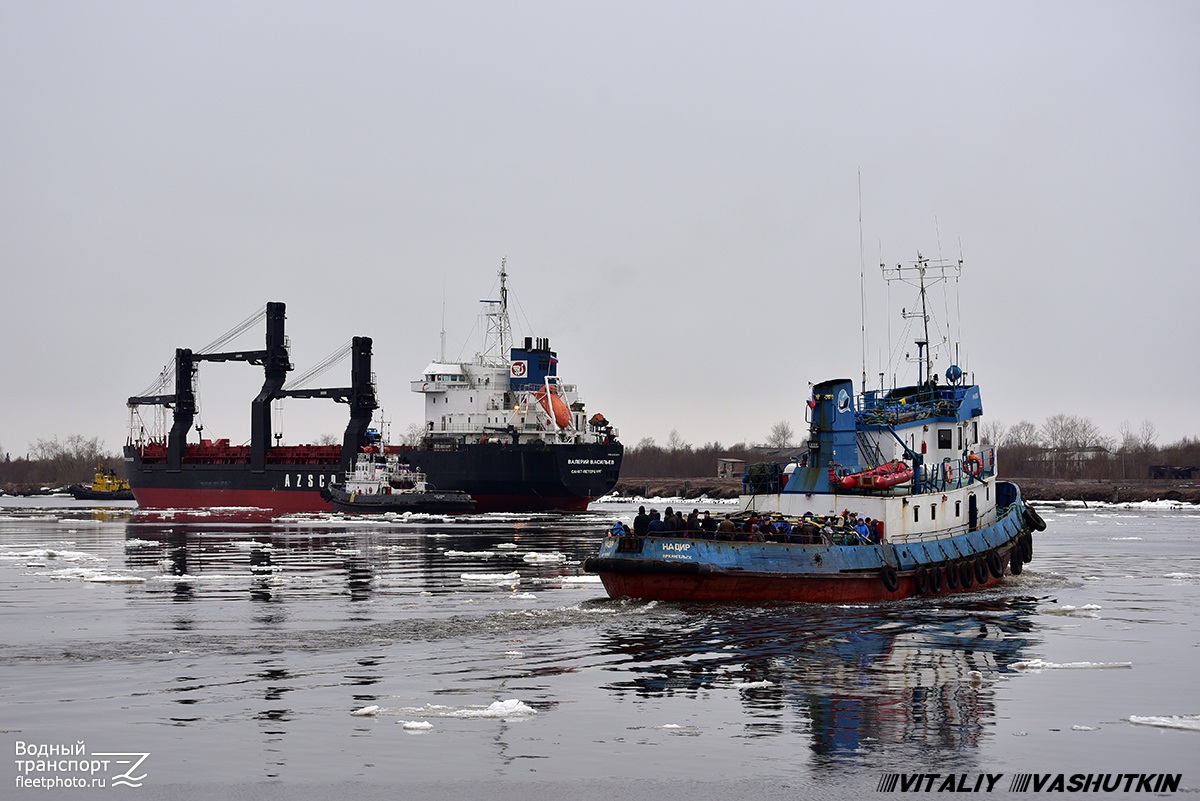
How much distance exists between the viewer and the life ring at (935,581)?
106 feet

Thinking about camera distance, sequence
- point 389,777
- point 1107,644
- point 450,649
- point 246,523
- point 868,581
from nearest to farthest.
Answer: point 389,777 → point 450,649 → point 1107,644 → point 868,581 → point 246,523

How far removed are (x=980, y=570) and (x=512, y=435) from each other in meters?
56.2

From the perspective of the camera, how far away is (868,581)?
30.2 meters

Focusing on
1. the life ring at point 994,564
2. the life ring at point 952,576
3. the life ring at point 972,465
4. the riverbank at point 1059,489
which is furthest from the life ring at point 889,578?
the riverbank at point 1059,489

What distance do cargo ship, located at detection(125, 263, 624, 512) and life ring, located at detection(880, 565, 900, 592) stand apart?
180 ft

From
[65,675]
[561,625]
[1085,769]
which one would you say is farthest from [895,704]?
[65,675]

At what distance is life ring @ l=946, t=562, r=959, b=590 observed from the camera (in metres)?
33.2

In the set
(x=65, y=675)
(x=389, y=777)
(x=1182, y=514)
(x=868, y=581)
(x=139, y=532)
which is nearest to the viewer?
(x=389, y=777)

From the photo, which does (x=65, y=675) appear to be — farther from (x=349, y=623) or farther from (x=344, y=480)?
(x=344, y=480)

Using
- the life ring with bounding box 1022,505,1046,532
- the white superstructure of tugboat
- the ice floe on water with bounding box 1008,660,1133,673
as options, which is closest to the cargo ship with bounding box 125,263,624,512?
the white superstructure of tugboat

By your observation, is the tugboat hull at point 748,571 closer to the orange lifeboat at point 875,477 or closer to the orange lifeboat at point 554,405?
the orange lifeboat at point 875,477

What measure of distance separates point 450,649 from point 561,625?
384 cm

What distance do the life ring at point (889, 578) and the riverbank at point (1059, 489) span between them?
82023 millimetres

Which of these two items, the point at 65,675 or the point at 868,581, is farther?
the point at 868,581
